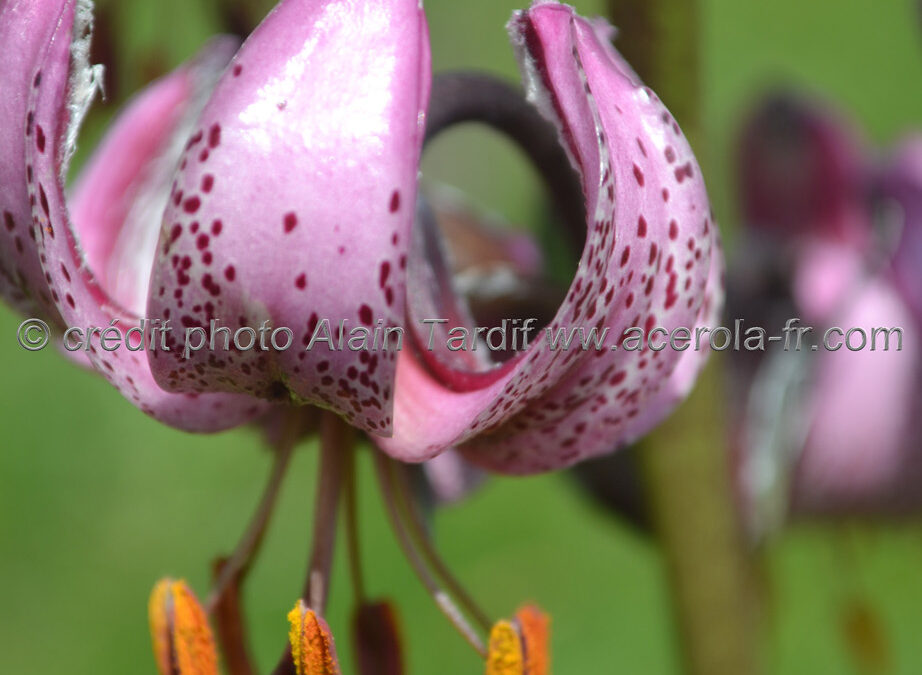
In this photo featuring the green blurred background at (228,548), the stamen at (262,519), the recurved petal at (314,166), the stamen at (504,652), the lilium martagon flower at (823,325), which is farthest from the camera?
the green blurred background at (228,548)

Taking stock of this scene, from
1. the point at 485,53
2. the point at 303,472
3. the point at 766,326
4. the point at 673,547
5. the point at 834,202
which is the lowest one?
the point at 303,472

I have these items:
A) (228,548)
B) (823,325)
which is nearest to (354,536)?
(823,325)

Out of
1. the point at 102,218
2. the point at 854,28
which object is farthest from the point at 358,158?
the point at 854,28

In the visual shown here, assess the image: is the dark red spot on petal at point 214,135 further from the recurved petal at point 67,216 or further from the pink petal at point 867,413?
the pink petal at point 867,413

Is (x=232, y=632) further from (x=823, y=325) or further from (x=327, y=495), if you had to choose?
(x=823, y=325)

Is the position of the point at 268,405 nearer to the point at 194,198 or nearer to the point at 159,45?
the point at 194,198

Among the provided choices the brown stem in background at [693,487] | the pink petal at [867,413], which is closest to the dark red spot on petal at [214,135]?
the brown stem in background at [693,487]

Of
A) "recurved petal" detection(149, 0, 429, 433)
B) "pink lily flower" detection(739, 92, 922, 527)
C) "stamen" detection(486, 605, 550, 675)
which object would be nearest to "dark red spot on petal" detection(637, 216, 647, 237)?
"recurved petal" detection(149, 0, 429, 433)

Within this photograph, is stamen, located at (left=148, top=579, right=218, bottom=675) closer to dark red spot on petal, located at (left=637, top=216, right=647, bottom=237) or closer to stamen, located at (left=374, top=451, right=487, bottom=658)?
stamen, located at (left=374, top=451, right=487, bottom=658)
